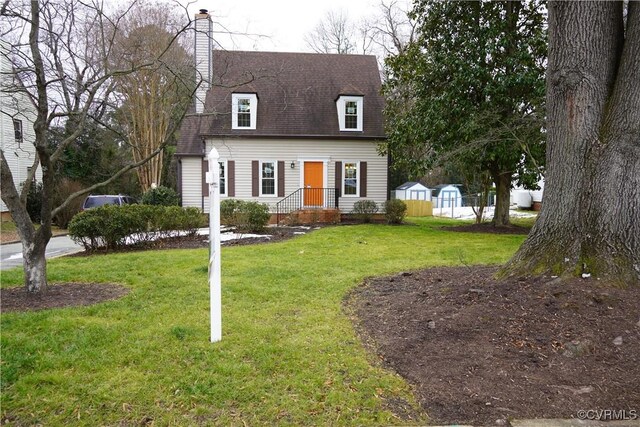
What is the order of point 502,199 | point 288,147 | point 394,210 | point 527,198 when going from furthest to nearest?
point 527,198 < point 288,147 < point 394,210 < point 502,199

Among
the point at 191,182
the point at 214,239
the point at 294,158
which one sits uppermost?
the point at 294,158

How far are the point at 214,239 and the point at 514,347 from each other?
271cm

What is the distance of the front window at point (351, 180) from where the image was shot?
18250 millimetres

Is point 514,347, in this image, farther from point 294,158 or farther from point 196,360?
point 294,158

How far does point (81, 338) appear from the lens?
377 cm

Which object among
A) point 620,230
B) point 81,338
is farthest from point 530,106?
point 81,338

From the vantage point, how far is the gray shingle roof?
17.7 metres

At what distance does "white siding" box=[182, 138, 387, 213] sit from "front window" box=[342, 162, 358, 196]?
277mm

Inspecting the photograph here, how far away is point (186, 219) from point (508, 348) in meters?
9.79

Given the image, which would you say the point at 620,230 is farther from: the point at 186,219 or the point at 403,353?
the point at 186,219

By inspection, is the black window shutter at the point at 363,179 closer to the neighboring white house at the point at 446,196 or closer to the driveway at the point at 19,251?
the driveway at the point at 19,251

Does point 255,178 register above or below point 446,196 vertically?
above

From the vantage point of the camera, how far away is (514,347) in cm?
337

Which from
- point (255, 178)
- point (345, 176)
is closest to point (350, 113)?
point (345, 176)
